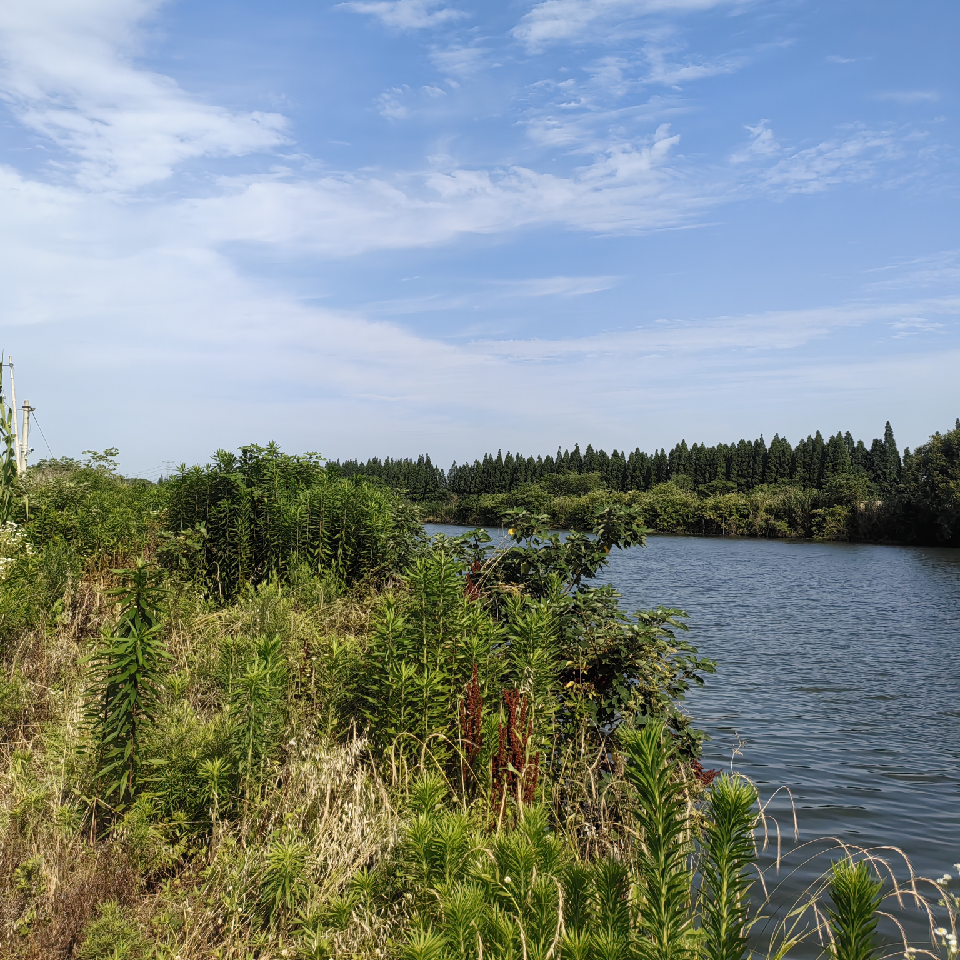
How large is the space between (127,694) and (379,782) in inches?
56.1

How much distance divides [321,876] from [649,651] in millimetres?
3255

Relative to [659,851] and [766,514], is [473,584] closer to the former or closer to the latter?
[659,851]

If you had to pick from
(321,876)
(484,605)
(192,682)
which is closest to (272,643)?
(321,876)

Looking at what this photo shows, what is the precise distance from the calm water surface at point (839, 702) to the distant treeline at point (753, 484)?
15534 mm

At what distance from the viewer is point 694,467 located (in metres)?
106

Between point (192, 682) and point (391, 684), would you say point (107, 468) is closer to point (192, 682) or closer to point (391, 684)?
point (192, 682)

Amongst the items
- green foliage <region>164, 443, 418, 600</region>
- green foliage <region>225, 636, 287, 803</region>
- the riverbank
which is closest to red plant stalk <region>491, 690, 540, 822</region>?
green foliage <region>225, 636, 287, 803</region>

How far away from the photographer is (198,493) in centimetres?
896

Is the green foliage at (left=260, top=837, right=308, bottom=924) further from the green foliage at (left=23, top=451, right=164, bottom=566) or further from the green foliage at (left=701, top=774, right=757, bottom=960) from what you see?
the green foliage at (left=23, top=451, right=164, bottom=566)

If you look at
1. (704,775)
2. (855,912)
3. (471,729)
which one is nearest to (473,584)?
(704,775)

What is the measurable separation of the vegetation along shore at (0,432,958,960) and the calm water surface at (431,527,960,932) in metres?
1.11

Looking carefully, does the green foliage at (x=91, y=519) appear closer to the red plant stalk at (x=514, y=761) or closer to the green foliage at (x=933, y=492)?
the red plant stalk at (x=514, y=761)

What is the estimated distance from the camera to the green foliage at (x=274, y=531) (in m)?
8.45

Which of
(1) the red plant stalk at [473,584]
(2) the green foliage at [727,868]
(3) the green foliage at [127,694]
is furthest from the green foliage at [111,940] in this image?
(1) the red plant stalk at [473,584]
